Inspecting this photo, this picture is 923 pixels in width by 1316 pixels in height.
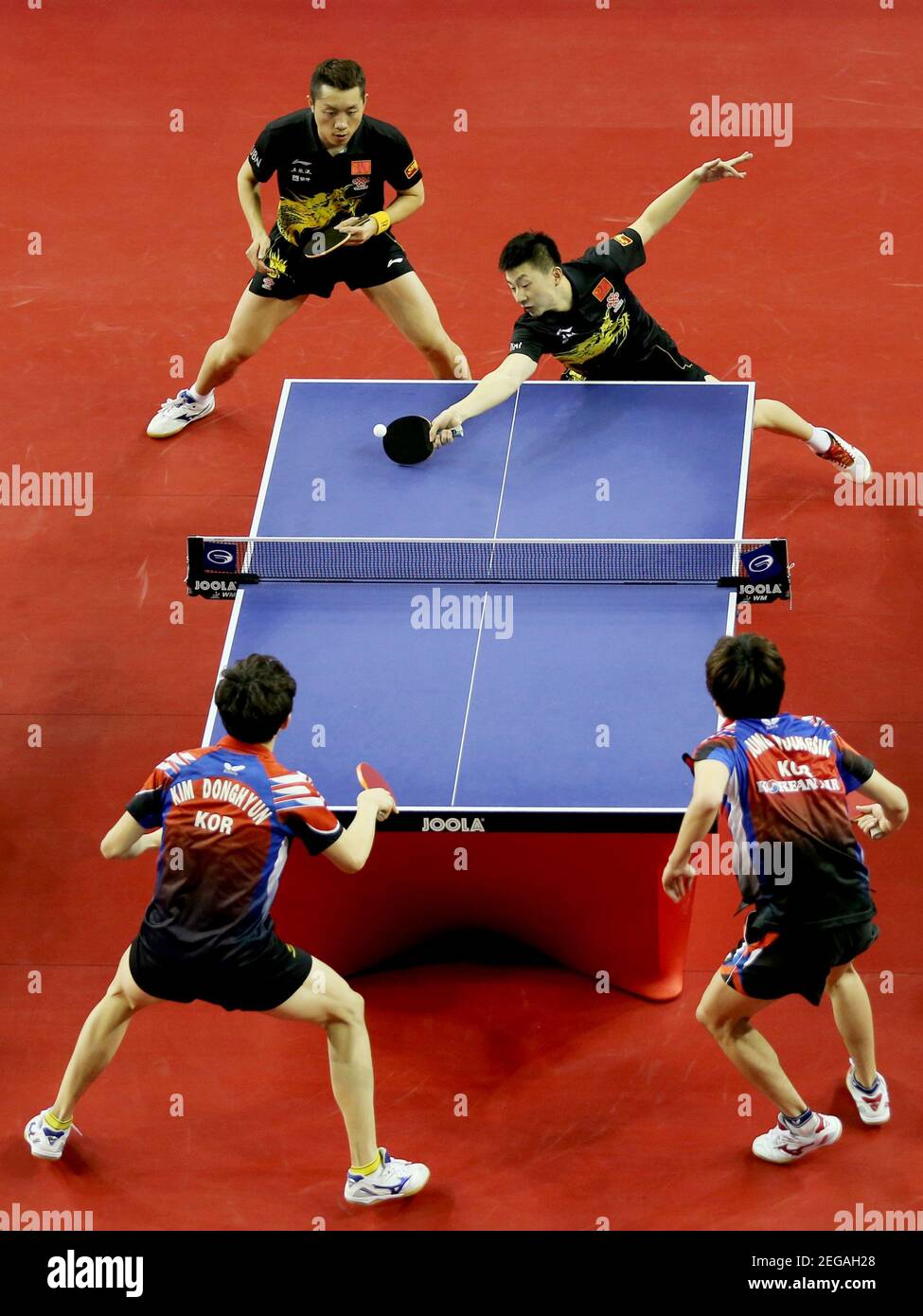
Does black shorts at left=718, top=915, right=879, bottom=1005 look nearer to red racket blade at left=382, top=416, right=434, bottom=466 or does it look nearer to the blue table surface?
the blue table surface

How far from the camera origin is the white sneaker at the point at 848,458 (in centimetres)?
827

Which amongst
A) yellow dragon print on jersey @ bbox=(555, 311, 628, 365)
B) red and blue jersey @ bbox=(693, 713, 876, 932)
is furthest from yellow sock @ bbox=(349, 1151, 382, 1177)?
yellow dragon print on jersey @ bbox=(555, 311, 628, 365)

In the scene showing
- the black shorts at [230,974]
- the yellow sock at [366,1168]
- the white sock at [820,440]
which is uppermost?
the white sock at [820,440]

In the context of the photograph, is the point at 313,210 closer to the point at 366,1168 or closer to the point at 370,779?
the point at 370,779

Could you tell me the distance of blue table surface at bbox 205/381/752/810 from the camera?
5.95 m

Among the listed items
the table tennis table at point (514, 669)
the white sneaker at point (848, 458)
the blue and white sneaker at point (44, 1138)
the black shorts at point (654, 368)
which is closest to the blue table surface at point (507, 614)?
the table tennis table at point (514, 669)

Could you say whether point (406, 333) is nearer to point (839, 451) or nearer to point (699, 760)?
point (839, 451)

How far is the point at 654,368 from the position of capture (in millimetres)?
7754

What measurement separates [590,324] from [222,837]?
125 inches

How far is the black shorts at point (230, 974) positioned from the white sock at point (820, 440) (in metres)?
3.93

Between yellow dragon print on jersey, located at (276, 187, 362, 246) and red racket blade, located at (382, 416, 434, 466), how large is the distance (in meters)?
1.30

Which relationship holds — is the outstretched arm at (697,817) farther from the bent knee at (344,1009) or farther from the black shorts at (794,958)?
the bent knee at (344,1009)

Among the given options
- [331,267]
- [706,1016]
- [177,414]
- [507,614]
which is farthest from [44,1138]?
[177,414]

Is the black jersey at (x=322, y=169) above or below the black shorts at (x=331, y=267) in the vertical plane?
above
